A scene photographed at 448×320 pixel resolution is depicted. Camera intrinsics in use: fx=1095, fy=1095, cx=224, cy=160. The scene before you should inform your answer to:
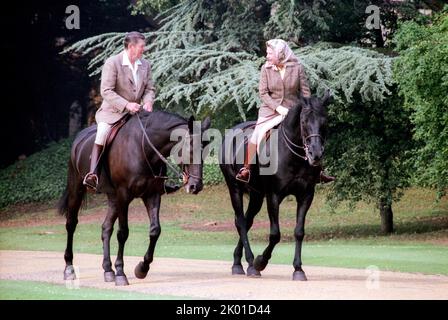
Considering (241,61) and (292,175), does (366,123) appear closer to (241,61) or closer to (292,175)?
(241,61)

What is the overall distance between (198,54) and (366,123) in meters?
4.70

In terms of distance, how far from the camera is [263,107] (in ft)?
53.3

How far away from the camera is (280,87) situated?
636 inches

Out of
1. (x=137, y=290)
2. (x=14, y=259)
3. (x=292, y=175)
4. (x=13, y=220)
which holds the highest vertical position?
(x=292, y=175)

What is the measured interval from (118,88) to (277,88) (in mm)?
2348

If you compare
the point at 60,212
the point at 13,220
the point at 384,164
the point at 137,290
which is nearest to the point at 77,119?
the point at 13,220

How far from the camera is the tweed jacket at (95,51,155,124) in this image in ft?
50.7

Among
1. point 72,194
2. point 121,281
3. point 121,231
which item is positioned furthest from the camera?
point 72,194

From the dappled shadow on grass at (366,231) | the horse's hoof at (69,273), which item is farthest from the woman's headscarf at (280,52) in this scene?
the dappled shadow on grass at (366,231)

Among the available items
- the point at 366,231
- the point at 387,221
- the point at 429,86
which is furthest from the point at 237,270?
the point at 366,231

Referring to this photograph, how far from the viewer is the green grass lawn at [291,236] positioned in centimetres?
2041

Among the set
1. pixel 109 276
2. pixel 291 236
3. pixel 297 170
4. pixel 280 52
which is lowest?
pixel 291 236

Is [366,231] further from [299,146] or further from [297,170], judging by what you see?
[299,146]

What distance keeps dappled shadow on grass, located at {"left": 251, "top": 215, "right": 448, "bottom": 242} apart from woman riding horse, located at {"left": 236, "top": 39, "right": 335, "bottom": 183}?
456 inches
